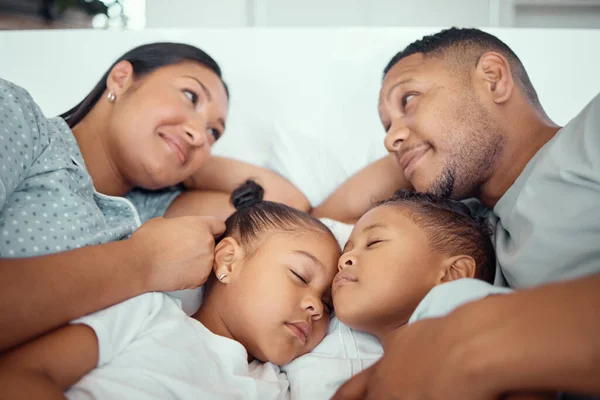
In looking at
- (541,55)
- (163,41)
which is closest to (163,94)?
(163,41)

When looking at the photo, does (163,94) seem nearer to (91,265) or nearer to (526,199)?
(91,265)

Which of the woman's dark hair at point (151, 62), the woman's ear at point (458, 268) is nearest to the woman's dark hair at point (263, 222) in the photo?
the woman's ear at point (458, 268)

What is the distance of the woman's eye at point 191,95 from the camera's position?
1301 mm

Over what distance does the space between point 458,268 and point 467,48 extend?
61cm

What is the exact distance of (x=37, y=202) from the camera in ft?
3.06

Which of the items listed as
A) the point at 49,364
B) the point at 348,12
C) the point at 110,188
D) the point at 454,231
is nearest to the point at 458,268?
Result: the point at 454,231

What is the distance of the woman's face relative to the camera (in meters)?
1.24

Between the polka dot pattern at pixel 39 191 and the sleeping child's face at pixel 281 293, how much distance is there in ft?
0.83

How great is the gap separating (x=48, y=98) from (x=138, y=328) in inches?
39.3

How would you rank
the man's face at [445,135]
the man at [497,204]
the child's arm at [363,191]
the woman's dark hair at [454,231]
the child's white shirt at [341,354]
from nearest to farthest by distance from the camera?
1. the man at [497,204]
2. the child's white shirt at [341,354]
3. the woman's dark hair at [454,231]
4. the man's face at [445,135]
5. the child's arm at [363,191]

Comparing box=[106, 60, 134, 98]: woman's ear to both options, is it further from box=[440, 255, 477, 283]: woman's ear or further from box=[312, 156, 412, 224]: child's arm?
box=[440, 255, 477, 283]: woman's ear

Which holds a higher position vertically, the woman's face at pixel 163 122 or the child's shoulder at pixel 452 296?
the woman's face at pixel 163 122

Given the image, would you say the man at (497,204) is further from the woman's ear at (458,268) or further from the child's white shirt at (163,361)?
the child's white shirt at (163,361)

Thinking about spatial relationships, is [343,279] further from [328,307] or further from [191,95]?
[191,95]
